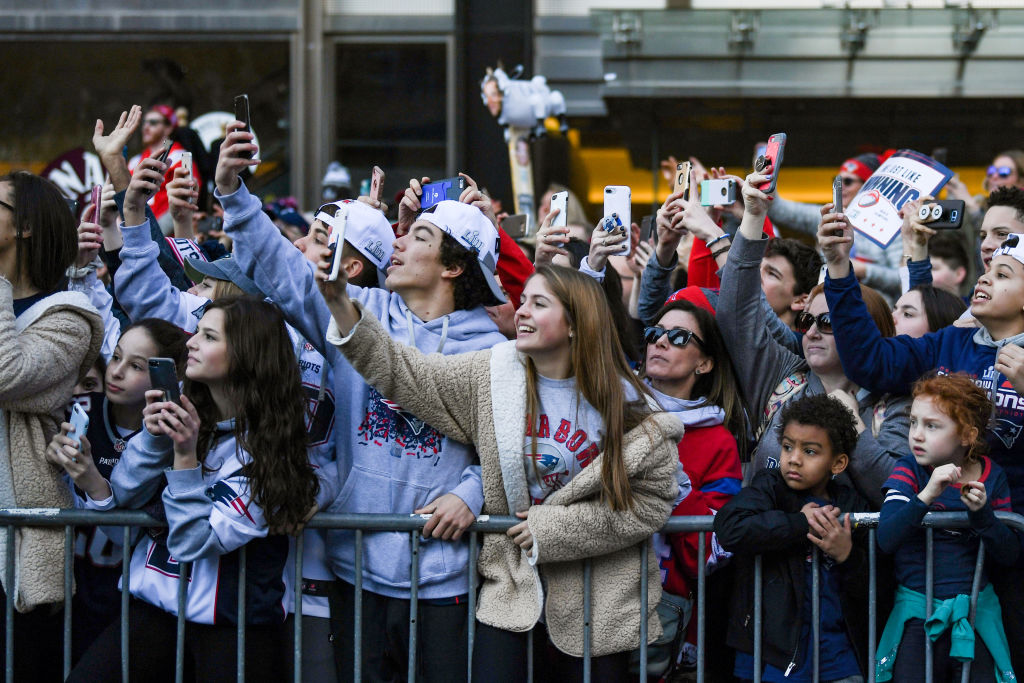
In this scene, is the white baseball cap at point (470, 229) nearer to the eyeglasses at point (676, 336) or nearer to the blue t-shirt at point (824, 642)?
the eyeglasses at point (676, 336)

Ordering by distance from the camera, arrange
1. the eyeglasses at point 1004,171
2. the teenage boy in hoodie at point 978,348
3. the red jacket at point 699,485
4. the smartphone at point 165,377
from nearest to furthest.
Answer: the smartphone at point 165,377 → the teenage boy in hoodie at point 978,348 → the red jacket at point 699,485 → the eyeglasses at point 1004,171

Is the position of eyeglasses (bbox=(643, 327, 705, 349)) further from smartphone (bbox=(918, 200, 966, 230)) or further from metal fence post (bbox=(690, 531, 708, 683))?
smartphone (bbox=(918, 200, 966, 230))

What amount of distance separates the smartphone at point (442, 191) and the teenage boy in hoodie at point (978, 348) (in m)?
1.43

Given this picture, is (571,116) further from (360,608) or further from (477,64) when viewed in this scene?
(360,608)

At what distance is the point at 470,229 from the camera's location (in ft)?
15.3

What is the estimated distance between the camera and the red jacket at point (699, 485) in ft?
14.6

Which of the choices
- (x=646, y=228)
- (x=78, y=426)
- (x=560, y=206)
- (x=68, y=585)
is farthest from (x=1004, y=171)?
(x=68, y=585)

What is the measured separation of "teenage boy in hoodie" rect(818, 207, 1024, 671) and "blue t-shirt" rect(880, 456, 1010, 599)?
152 millimetres

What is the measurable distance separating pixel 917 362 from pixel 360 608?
7.58 feet

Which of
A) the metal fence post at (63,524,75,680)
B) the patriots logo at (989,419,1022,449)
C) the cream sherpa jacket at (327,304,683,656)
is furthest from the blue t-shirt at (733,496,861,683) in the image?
the metal fence post at (63,524,75,680)

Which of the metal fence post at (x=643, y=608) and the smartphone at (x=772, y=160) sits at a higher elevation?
the smartphone at (x=772, y=160)

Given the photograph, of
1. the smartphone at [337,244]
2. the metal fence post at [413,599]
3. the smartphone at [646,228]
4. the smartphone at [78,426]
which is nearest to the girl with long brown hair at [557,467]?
the metal fence post at [413,599]

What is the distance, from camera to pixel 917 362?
4.72 metres

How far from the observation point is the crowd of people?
4.11 m
